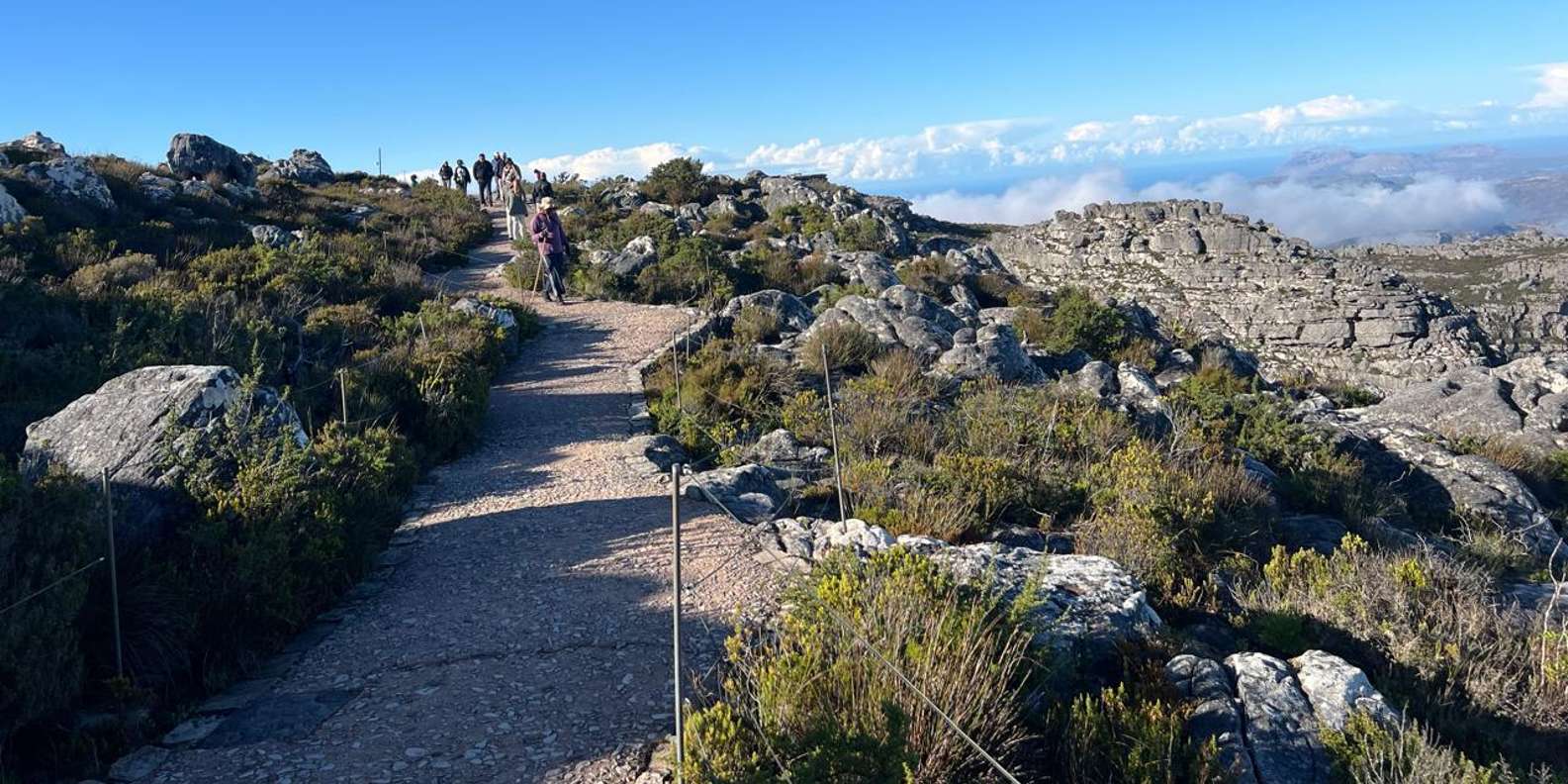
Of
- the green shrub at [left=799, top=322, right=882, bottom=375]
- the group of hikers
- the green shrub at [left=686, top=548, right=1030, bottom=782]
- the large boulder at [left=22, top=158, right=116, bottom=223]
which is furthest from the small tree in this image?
the green shrub at [left=686, top=548, right=1030, bottom=782]

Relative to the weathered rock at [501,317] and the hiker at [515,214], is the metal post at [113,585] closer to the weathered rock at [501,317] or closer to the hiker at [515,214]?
the weathered rock at [501,317]

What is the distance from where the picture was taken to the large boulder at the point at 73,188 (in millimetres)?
16594

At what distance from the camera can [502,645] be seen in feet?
16.6

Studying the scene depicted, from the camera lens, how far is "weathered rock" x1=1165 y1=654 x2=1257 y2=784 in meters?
3.76

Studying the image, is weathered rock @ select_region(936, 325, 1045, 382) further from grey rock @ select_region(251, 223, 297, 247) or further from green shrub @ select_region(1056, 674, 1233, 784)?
grey rock @ select_region(251, 223, 297, 247)

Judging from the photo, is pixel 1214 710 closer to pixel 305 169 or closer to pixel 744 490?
pixel 744 490

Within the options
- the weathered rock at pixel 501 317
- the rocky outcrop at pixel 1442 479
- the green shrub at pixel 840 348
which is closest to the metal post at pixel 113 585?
the green shrub at pixel 840 348

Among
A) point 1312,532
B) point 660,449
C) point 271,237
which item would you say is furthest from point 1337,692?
point 271,237

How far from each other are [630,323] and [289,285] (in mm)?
5361

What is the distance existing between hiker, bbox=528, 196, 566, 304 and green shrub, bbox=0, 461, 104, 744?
34.8 ft

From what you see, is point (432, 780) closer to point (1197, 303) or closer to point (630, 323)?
point (630, 323)

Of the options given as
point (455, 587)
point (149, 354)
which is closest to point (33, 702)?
point (455, 587)

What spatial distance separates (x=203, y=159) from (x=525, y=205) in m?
9.62

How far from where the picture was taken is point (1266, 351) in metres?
25.0
